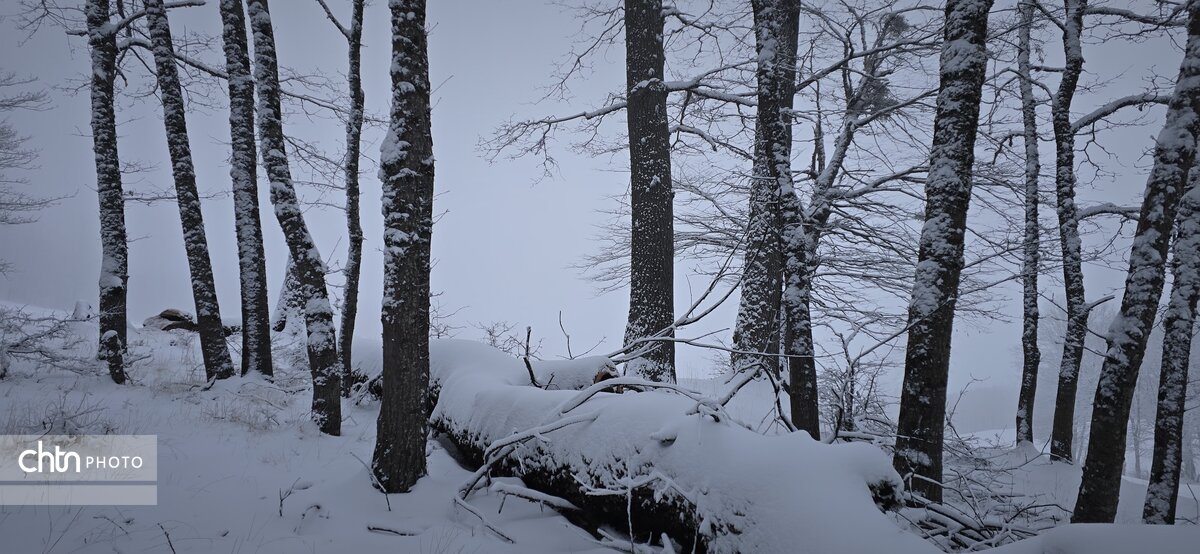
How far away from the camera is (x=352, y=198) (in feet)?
25.3

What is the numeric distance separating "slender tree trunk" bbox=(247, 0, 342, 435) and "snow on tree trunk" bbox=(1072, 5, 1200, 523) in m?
7.16

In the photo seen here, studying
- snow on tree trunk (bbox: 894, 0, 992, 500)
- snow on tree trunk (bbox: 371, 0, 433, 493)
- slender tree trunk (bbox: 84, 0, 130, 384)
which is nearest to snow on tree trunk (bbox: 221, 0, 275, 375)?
slender tree trunk (bbox: 84, 0, 130, 384)

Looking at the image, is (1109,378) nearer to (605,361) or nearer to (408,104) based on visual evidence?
(605,361)

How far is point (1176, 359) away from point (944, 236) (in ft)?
13.7

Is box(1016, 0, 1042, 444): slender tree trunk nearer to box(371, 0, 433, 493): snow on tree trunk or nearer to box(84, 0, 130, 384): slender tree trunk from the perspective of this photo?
box(371, 0, 433, 493): snow on tree trunk

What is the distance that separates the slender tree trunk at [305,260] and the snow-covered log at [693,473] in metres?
2.46

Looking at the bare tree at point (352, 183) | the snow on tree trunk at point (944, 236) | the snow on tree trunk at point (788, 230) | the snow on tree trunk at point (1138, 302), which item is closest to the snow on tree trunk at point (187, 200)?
the bare tree at point (352, 183)

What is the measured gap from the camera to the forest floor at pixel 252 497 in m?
2.68

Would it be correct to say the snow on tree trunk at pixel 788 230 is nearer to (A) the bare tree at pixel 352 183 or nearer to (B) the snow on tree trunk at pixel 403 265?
(B) the snow on tree trunk at pixel 403 265

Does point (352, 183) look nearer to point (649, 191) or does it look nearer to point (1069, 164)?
point (649, 191)

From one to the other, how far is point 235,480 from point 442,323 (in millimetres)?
7904

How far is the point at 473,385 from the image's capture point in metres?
4.66

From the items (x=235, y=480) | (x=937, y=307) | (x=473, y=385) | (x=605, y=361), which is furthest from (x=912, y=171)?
(x=235, y=480)

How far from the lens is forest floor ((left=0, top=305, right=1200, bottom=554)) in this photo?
8.80ft
